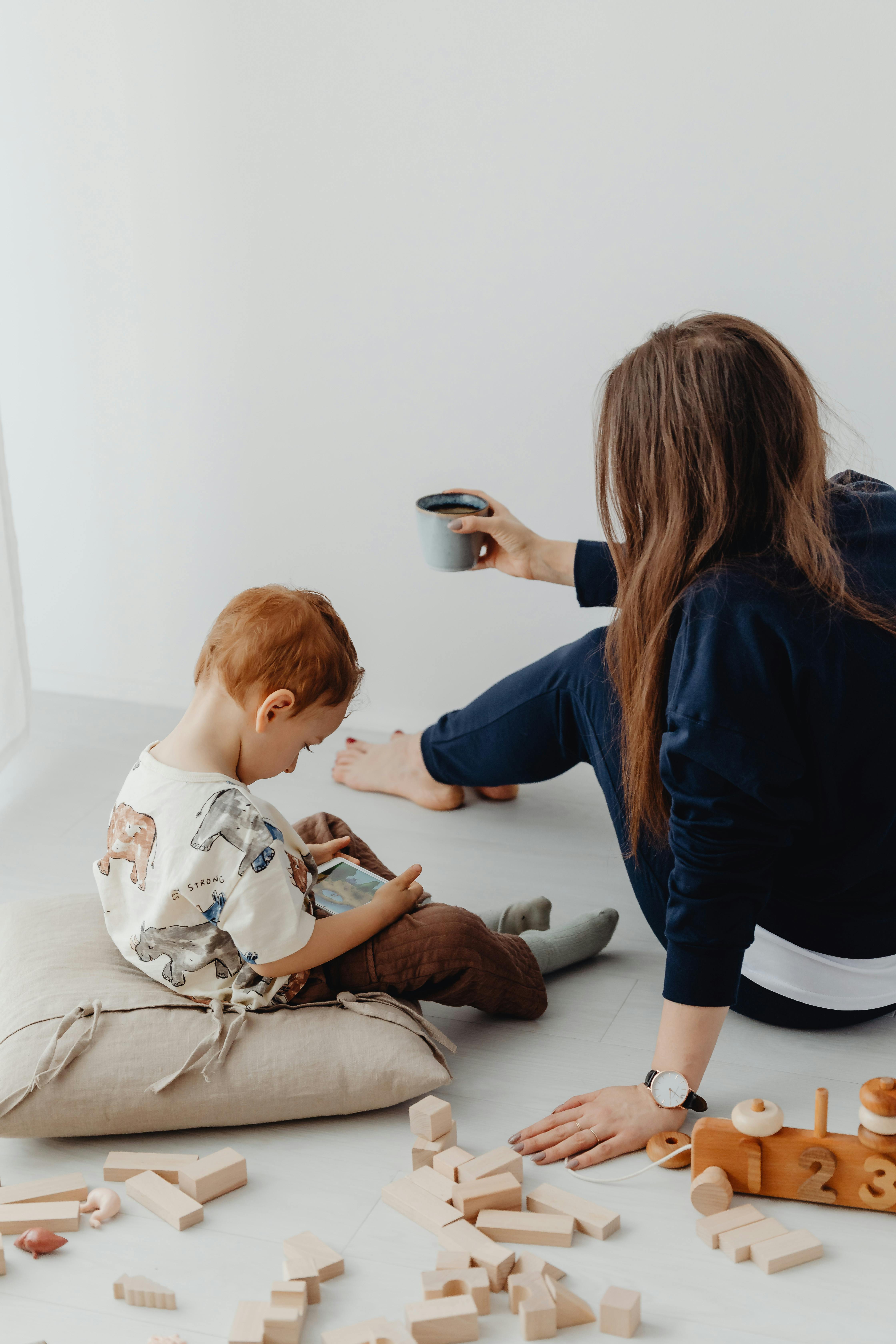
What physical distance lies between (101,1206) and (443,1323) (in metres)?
0.38

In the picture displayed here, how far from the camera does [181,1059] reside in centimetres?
Result: 132

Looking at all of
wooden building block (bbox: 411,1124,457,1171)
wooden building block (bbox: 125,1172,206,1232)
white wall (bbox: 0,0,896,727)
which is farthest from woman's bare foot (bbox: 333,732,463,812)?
wooden building block (bbox: 125,1172,206,1232)

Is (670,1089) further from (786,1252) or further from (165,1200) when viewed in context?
(165,1200)

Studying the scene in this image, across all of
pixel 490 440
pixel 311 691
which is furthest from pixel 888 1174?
pixel 490 440

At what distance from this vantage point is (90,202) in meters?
2.18

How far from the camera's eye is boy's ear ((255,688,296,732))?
136 cm

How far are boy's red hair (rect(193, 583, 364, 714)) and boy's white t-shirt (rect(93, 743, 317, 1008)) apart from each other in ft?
0.39

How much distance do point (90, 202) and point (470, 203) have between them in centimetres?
70

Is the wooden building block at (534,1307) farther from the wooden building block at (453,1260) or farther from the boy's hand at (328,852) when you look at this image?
the boy's hand at (328,852)

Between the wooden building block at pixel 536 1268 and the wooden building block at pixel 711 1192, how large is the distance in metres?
0.15

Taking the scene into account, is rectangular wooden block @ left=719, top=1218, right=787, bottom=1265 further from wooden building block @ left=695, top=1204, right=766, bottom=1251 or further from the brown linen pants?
the brown linen pants

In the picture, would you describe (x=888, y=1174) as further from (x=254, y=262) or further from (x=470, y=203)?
(x=254, y=262)

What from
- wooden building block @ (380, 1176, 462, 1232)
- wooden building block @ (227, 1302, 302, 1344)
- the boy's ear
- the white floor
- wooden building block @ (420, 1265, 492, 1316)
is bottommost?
the white floor

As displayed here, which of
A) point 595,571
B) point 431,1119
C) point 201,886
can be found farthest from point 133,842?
point 595,571
